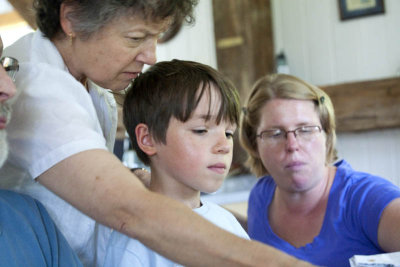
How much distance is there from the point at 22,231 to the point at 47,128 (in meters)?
0.20

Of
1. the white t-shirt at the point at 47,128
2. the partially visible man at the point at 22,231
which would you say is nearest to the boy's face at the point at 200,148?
the white t-shirt at the point at 47,128

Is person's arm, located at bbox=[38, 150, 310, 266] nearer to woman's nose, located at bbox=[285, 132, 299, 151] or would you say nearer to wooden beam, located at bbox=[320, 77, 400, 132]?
woman's nose, located at bbox=[285, 132, 299, 151]

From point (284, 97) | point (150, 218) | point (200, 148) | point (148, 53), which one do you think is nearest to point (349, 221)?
point (284, 97)

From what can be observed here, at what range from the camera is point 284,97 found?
1.74 meters

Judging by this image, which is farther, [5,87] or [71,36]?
[71,36]

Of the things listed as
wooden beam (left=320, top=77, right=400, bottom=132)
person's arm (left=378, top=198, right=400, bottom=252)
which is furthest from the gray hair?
wooden beam (left=320, top=77, right=400, bottom=132)

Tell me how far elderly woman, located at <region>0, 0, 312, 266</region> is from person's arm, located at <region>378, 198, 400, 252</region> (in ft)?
2.39

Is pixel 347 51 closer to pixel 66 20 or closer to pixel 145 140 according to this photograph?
pixel 145 140

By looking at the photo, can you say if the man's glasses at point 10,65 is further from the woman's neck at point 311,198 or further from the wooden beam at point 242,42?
the wooden beam at point 242,42

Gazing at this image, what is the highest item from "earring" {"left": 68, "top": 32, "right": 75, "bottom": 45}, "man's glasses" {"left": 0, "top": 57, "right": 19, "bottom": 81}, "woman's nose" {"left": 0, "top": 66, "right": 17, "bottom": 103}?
"earring" {"left": 68, "top": 32, "right": 75, "bottom": 45}

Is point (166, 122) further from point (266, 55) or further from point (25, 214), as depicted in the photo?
point (266, 55)

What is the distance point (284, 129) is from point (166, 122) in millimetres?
616

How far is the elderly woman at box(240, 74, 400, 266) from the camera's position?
4.93ft

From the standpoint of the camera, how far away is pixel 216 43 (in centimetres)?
405
